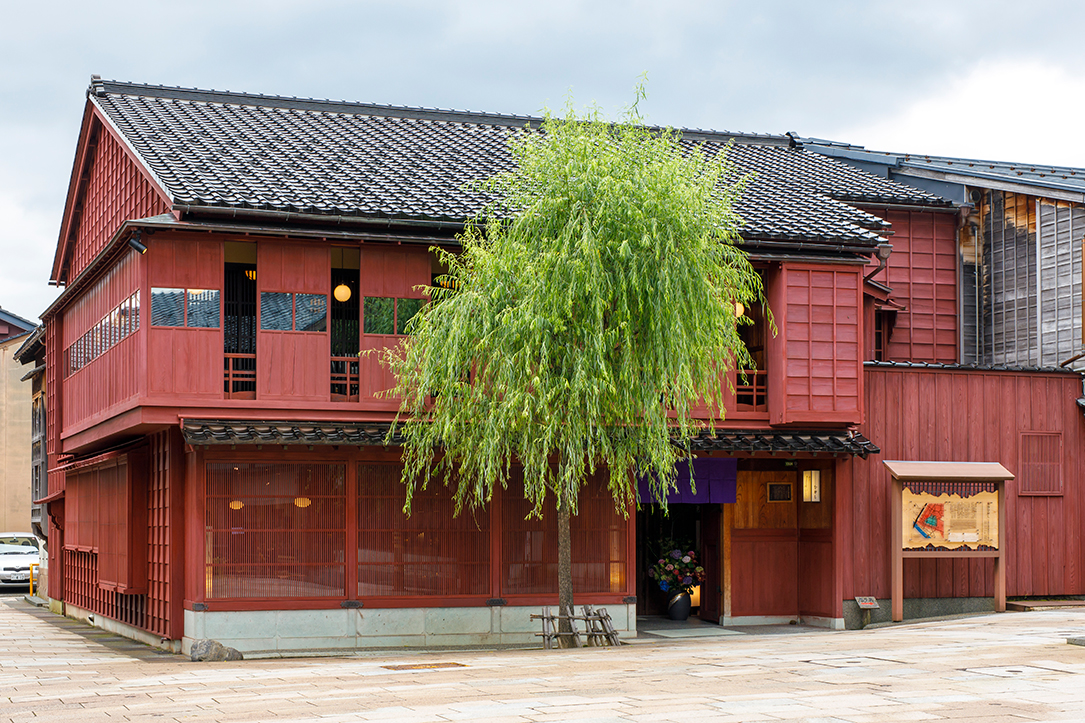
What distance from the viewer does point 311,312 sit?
1845 cm

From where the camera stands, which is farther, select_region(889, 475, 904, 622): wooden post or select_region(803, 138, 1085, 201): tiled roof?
select_region(803, 138, 1085, 201): tiled roof

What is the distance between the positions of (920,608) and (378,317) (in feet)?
35.5

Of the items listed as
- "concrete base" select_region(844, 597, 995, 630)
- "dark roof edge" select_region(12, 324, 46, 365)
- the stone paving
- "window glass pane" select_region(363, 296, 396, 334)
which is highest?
"dark roof edge" select_region(12, 324, 46, 365)

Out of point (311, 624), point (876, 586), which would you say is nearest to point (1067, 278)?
point (876, 586)

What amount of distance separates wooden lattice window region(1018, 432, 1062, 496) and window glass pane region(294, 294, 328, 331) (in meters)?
12.7

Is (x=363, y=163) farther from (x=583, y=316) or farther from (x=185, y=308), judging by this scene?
(x=583, y=316)

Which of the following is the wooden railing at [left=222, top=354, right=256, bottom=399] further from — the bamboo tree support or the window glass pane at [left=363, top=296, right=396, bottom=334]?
the bamboo tree support

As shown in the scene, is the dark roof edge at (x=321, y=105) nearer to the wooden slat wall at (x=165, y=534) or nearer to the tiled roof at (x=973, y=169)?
the tiled roof at (x=973, y=169)

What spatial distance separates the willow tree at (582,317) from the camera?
16.1 m

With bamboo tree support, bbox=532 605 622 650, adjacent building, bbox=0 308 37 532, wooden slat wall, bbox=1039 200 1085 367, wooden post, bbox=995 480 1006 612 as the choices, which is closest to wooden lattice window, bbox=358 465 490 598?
bamboo tree support, bbox=532 605 622 650

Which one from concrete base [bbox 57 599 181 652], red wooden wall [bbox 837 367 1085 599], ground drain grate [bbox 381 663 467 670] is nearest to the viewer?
ground drain grate [bbox 381 663 467 670]

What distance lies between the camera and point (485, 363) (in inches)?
658

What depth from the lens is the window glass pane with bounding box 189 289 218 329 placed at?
18000mm

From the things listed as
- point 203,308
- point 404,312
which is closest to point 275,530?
point 203,308
